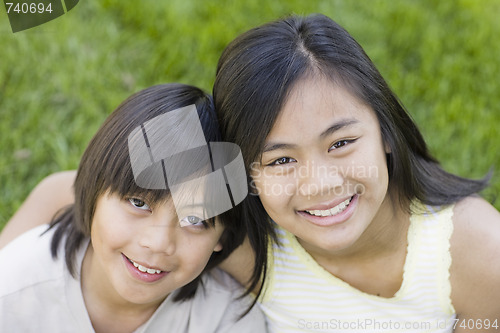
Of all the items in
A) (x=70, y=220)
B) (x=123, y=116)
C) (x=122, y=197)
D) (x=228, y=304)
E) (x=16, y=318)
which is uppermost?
(x=123, y=116)

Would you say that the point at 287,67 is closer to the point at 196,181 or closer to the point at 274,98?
the point at 274,98

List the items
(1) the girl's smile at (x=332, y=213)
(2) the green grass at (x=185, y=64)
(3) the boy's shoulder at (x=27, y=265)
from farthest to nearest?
(2) the green grass at (x=185, y=64) < (3) the boy's shoulder at (x=27, y=265) < (1) the girl's smile at (x=332, y=213)

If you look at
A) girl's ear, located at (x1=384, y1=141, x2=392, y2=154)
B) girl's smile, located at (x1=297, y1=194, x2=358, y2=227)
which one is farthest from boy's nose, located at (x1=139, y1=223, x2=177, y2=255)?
girl's ear, located at (x1=384, y1=141, x2=392, y2=154)

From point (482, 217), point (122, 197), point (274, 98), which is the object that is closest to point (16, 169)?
point (122, 197)

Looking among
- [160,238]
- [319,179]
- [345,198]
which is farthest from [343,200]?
[160,238]

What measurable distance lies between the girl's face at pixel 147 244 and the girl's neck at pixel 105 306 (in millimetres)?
111

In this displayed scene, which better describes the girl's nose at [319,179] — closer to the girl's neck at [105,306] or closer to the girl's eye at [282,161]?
the girl's eye at [282,161]

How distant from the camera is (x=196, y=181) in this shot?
1.41 metres

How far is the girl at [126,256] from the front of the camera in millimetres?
1436

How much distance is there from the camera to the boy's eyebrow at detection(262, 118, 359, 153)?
136cm

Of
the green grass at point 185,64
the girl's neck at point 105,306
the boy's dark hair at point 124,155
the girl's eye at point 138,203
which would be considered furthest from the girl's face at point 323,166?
the green grass at point 185,64

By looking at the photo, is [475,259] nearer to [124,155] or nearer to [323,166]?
[323,166]

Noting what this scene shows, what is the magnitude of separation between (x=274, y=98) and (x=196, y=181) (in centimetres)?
25

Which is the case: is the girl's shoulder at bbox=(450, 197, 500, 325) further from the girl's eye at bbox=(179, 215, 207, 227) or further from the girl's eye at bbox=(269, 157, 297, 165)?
the girl's eye at bbox=(179, 215, 207, 227)
